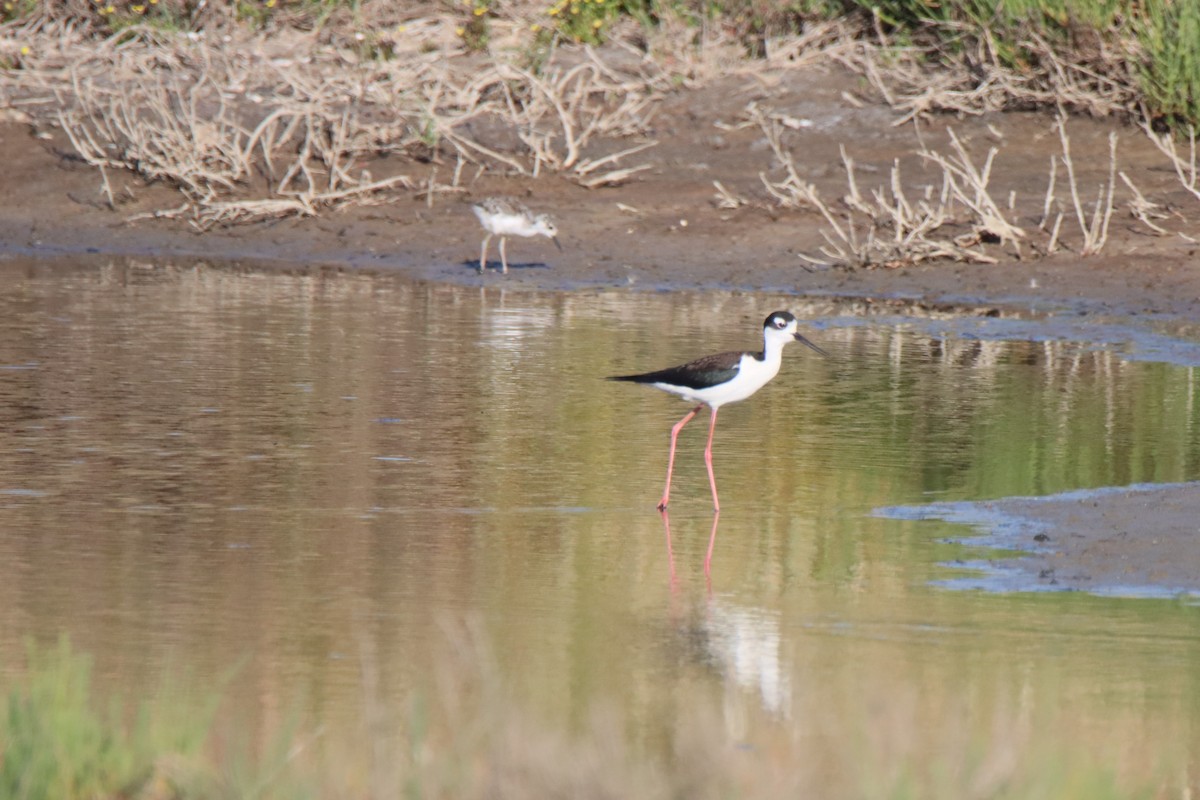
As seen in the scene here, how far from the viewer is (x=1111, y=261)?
1440 cm

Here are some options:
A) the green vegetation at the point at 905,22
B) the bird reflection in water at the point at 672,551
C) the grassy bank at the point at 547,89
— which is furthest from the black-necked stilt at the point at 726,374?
the green vegetation at the point at 905,22

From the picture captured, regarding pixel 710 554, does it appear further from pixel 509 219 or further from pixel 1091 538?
pixel 509 219

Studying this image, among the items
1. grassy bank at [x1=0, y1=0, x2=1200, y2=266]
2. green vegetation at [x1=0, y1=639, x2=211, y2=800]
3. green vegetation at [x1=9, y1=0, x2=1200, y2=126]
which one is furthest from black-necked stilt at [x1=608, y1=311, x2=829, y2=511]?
green vegetation at [x1=9, y1=0, x2=1200, y2=126]

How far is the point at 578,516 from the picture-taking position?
298 inches

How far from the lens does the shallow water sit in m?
5.45

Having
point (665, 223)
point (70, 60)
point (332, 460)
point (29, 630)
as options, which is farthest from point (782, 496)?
point (70, 60)

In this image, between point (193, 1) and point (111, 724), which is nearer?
point (111, 724)

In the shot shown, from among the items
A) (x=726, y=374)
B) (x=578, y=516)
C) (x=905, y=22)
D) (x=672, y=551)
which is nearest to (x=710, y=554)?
(x=672, y=551)

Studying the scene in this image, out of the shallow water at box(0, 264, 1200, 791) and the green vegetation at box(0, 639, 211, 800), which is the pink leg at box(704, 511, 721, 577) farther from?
the green vegetation at box(0, 639, 211, 800)

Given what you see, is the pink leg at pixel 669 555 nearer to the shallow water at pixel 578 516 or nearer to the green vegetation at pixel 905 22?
the shallow water at pixel 578 516

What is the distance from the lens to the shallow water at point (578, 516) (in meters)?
5.45

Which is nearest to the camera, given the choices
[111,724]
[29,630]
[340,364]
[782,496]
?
[111,724]

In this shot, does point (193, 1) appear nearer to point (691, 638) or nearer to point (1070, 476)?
point (1070, 476)

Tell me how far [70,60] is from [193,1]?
1.58 meters
